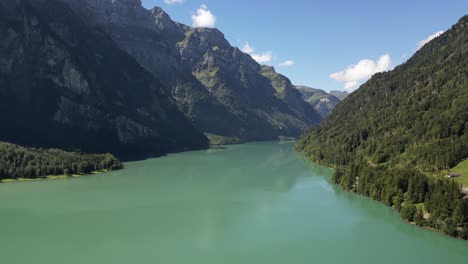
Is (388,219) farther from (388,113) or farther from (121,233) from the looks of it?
(388,113)

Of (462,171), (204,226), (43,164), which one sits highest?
(462,171)

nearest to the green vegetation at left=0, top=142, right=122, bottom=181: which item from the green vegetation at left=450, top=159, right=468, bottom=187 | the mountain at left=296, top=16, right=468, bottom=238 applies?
the mountain at left=296, top=16, right=468, bottom=238

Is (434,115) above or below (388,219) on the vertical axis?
above

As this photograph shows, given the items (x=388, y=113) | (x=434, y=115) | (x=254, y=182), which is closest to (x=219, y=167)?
(x=254, y=182)

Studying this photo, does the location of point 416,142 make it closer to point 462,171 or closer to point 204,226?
point 462,171

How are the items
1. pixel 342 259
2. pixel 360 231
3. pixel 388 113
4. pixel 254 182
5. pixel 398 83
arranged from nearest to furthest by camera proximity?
1. pixel 342 259
2. pixel 360 231
3. pixel 254 182
4. pixel 388 113
5. pixel 398 83

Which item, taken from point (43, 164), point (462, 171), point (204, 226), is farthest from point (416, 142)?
point (43, 164)

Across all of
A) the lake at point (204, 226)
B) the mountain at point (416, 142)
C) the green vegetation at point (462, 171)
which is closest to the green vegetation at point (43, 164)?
the lake at point (204, 226)
